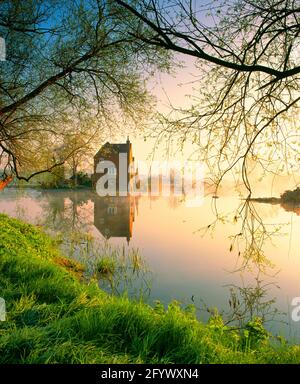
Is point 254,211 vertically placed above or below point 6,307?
above

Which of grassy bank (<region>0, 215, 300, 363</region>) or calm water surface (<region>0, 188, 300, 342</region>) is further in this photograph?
calm water surface (<region>0, 188, 300, 342</region>)

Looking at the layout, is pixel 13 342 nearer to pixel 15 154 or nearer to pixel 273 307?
pixel 273 307

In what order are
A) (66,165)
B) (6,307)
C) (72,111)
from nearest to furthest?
(6,307) < (72,111) < (66,165)

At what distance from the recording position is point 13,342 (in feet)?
11.7

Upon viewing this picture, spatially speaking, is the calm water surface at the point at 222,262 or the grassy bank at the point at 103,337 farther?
the calm water surface at the point at 222,262

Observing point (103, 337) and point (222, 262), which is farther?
point (222, 262)

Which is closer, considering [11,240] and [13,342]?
[13,342]

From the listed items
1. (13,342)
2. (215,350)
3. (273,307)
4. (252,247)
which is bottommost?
(273,307)

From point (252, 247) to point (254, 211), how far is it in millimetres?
414

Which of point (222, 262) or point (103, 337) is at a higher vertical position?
point (103, 337)
